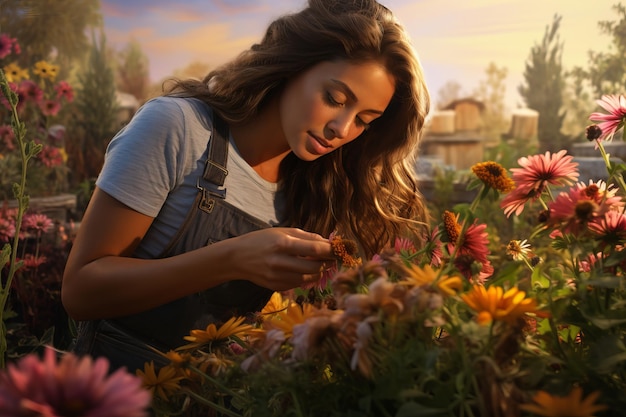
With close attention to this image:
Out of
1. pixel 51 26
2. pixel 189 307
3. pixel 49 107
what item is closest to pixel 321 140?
pixel 189 307

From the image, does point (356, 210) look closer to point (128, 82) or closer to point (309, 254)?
point (309, 254)

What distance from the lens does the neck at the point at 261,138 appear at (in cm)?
184

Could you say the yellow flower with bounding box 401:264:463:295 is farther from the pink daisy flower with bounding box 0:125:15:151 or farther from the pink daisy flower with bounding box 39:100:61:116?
the pink daisy flower with bounding box 39:100:61:116

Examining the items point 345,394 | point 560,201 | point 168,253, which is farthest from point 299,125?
point 345,394

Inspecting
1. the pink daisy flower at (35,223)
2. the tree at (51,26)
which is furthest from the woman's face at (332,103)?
the tree at (51,26)

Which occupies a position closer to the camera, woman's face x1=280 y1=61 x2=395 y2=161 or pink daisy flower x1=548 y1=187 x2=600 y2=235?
pink daisy flower x1=548 y1=187 x2=600 y2=235

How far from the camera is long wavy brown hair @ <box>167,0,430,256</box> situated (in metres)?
1.80

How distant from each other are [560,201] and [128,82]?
15.5 m

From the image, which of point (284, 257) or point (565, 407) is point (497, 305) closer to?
point (565, 407)

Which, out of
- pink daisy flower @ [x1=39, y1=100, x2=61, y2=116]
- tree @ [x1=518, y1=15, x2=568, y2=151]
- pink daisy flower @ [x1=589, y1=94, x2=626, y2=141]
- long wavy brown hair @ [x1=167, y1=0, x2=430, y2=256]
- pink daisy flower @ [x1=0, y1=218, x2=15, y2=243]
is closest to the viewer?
pink daisy flower @ [x1=589, y1=94, x2=626, y2=141]

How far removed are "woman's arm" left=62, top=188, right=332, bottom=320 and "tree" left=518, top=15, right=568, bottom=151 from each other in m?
9.61

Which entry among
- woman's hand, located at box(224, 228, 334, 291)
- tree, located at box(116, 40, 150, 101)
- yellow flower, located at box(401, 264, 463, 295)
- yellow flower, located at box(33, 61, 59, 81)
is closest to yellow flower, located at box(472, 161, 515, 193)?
yellow flower, located at box(401, 264, 463, 295)

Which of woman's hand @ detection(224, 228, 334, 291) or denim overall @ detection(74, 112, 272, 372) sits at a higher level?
woman's hand @ detection(224, 228, 334, 291)

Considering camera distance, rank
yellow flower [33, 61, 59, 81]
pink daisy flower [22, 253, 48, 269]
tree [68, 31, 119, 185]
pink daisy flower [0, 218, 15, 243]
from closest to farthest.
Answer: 1. pink daisy flower [22, 253, 48, 269]
2. pink daisy flower [0, 218, 15, 243]
3. yellow flower [33, 61, 59, 81]
4. tree [68, 31, 119, 185]
